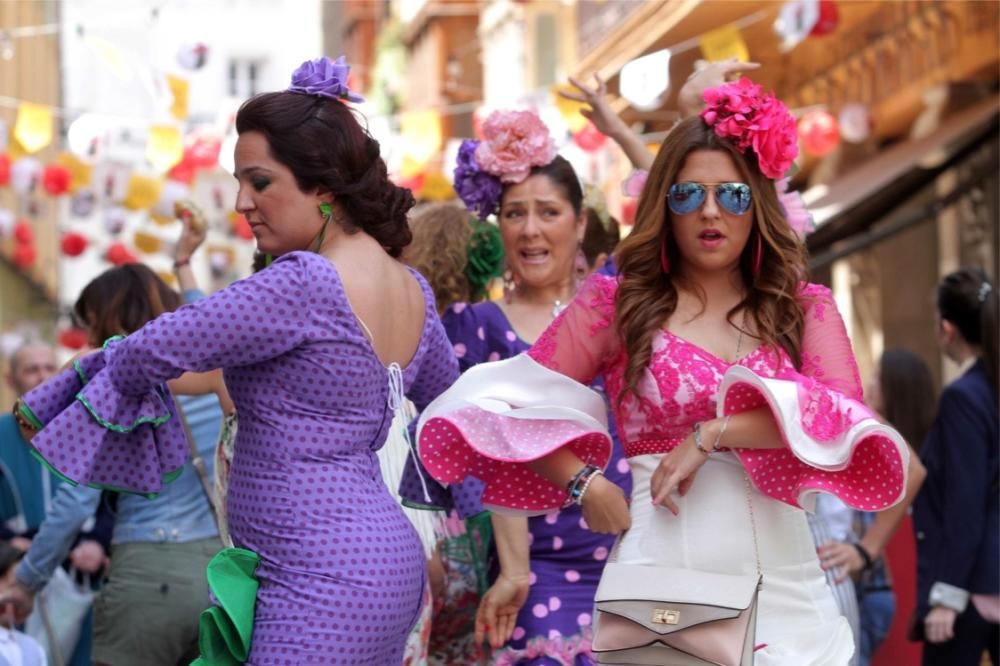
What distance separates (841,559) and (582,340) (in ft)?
9.25

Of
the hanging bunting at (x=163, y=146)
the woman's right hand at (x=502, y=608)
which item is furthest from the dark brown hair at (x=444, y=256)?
the hanging bunting at (x=163, y=146)

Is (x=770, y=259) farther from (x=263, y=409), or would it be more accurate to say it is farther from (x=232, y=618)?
(x=232, y=618)

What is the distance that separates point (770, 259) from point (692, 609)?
0.89 meters

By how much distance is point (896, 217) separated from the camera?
15.4 metres

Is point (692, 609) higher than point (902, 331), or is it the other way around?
point (692, 609)

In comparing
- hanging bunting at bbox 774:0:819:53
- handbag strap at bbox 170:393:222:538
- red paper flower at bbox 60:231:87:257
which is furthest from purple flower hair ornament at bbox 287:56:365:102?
red paper flower at bbox 60:231:87:257

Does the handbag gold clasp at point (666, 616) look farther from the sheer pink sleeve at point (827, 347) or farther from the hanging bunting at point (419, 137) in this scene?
the hanging bunting at point (419, 137)

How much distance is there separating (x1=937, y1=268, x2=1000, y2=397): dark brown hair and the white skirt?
9.94 ft

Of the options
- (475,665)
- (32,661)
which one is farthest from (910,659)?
(32,661)

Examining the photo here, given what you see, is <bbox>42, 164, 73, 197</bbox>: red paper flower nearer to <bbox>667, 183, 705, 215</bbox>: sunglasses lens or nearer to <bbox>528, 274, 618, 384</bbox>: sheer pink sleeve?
<bbox>528, 274, 618, 384</bbox>: sheer pink sleeve

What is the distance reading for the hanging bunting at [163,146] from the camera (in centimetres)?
1664

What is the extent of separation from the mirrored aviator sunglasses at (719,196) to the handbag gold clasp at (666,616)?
928 millimetres

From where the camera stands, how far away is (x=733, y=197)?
13.2 feet

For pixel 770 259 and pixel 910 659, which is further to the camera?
pixel 910 659
